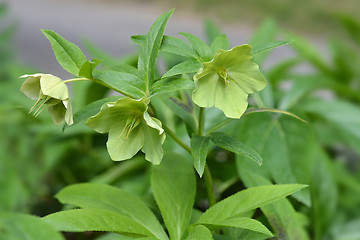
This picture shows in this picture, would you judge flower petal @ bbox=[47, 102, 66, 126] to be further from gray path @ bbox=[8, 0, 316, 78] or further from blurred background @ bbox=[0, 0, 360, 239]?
gray path @ bbox=[8, 0, 316, 78]

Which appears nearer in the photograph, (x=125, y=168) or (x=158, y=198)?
(x=158, y=198)

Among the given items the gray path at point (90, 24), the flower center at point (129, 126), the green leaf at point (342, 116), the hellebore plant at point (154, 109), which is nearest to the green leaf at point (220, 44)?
the hellebore plant at point (154, 109)

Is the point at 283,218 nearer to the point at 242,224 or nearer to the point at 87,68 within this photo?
the point at 242,224

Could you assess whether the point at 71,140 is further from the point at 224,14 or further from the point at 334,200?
the point at 224,14

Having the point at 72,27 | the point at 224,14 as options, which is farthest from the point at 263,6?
the point at 72,27

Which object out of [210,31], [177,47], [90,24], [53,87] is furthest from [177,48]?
[90,24]

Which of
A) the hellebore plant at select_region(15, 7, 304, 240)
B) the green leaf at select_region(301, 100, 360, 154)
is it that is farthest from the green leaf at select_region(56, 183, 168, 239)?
the green leaf at select_region(301, 100, 360, 154)
